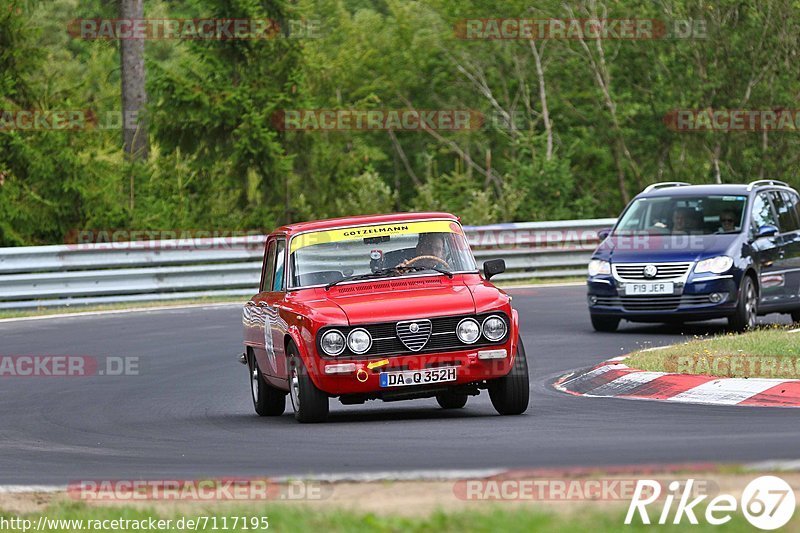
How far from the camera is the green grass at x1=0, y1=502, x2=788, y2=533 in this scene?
19.7 ft

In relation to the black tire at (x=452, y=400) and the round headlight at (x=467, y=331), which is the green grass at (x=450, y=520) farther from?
the black tire at (x=452, y=400)

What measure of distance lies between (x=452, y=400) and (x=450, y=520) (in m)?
6.11

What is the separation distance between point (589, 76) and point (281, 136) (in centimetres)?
1316

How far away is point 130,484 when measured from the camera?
8.03 m

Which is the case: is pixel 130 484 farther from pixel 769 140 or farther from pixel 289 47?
pixel 769 140

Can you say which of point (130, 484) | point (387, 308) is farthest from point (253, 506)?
point (387, 308)

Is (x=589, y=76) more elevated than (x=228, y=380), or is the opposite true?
(x=589, y=76)

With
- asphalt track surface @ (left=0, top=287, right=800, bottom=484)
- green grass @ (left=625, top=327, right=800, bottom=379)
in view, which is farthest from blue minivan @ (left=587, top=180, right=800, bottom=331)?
green grass @ (left=625, top=327, right=800, bottom=379)

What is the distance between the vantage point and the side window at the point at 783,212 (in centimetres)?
1897
